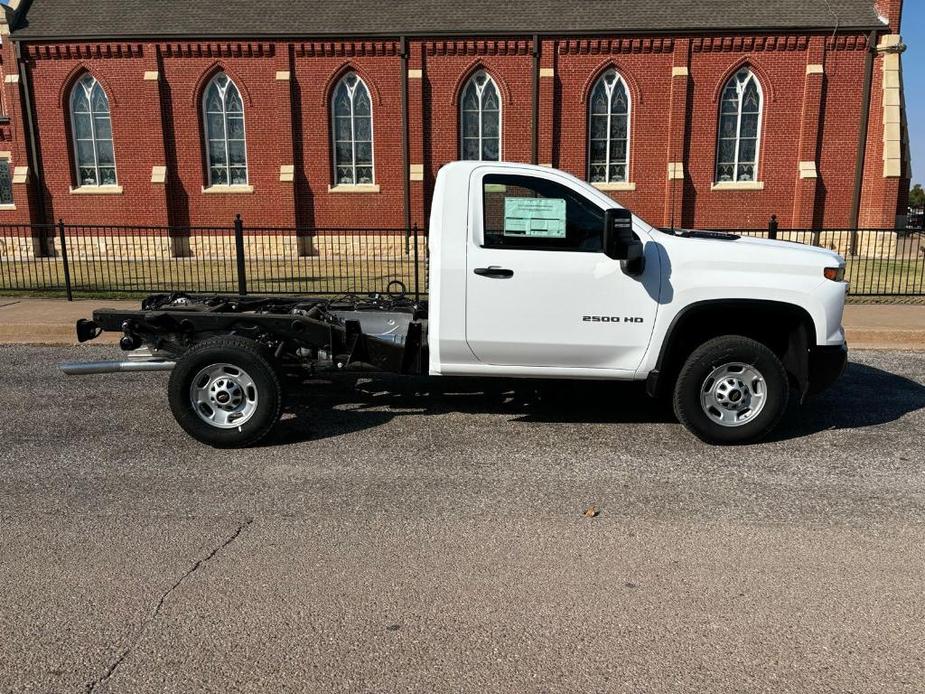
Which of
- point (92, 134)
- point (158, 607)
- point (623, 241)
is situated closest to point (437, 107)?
point (92, 134)

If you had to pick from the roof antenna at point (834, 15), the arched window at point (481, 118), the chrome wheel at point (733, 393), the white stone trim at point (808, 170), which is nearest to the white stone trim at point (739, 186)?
the white stone trim at point (808, 170)

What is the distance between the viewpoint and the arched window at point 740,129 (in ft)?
70.8

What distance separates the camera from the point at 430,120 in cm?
2194

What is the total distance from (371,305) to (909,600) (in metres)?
4.70

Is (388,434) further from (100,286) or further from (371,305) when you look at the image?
(100,286)

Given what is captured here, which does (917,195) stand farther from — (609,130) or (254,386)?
(254,386)

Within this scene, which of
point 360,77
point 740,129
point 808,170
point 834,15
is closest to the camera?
point 834,15

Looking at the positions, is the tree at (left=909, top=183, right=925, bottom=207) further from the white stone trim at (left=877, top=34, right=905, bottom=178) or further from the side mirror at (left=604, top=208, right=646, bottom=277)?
the side mirror at (left=604, top=208, right=646, bottom=277)

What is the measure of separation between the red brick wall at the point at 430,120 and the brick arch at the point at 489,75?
0.04 meters

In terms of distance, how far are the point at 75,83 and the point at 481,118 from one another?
12388 millimetres

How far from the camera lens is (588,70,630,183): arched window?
2177cm

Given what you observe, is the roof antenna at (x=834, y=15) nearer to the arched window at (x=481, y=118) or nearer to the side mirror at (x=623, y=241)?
the arched window at (x=481, y=118)

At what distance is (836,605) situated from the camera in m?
3.33

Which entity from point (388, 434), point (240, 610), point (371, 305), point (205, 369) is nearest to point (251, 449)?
point (205, 369)
